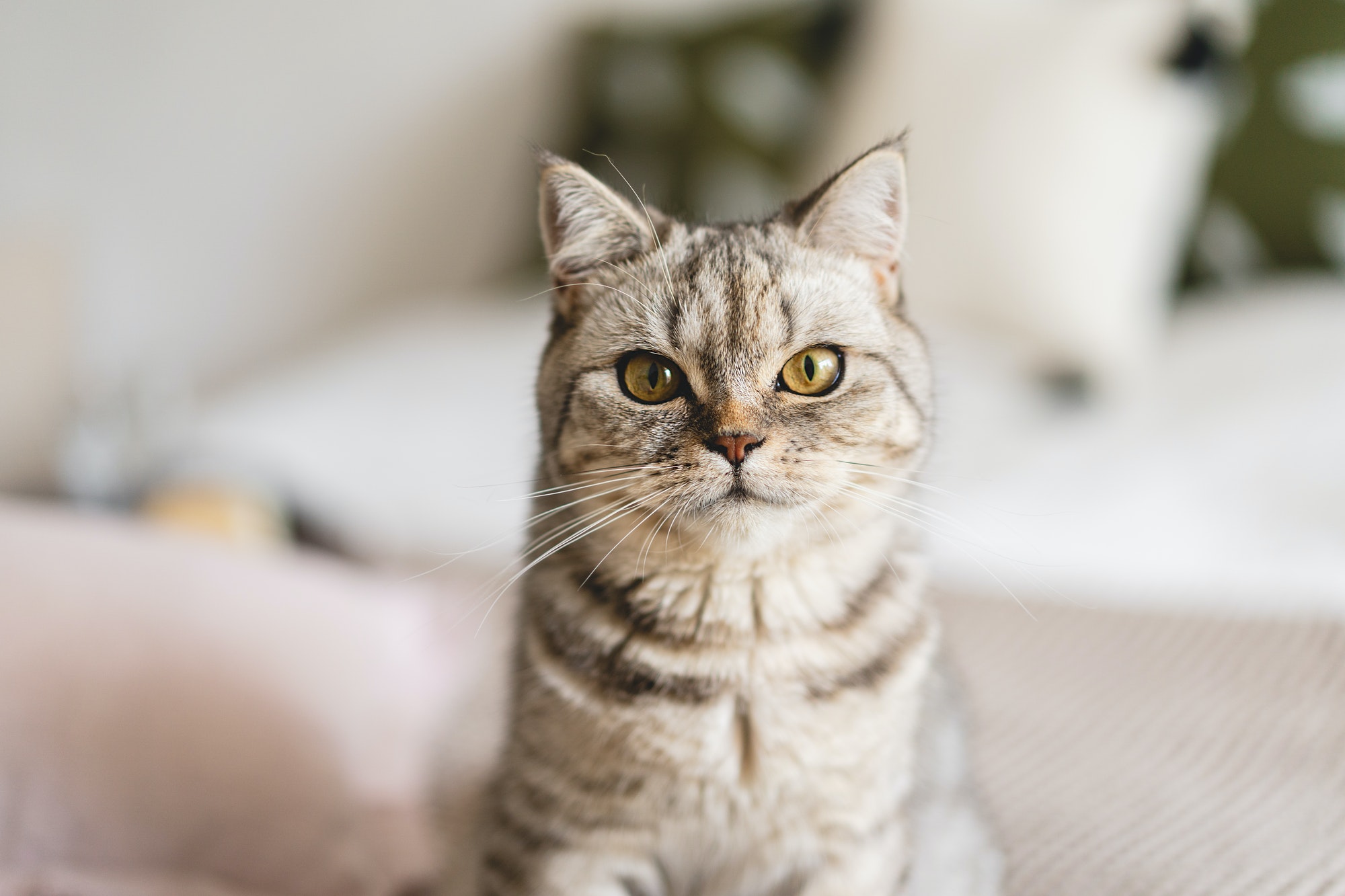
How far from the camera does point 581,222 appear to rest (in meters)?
0.77

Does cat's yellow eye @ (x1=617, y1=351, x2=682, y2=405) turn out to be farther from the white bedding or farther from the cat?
the white bedding

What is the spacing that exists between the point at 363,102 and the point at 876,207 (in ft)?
7.74

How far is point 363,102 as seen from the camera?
2709 mm

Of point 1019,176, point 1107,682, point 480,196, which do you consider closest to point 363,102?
point 480,196

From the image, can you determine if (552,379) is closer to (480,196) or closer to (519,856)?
(519,856)

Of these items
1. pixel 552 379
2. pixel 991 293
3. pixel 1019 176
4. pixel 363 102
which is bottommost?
pixel 552 379

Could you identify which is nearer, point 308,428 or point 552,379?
point 552,379

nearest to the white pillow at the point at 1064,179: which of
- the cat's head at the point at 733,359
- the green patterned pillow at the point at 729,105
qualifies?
the green patterned pillow at the point at 729,105

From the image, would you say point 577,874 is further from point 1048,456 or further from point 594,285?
point 1048,456

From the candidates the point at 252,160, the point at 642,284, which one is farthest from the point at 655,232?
the point at 252,160

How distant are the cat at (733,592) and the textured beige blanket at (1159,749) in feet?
0.26

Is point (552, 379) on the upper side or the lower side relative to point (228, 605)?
upper

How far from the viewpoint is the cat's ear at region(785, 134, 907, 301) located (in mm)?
727

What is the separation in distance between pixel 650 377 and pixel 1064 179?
3.77ft
